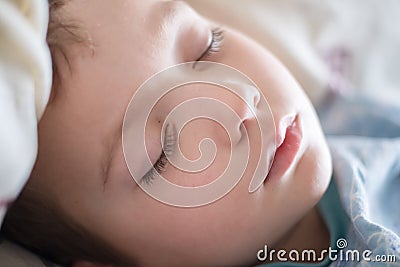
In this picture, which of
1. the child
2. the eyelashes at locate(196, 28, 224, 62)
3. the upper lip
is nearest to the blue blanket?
the child

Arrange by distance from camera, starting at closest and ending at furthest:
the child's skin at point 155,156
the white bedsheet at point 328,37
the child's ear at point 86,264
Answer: the child's skin at point 155,156 → the child's ear at point 86,264 → the white bedsheet at point 328,37

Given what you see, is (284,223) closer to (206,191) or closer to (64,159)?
(206,191)

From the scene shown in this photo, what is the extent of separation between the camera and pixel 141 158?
701 mm

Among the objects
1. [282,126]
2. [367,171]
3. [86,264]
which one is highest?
[282,126]

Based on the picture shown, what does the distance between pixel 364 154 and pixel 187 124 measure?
33cm

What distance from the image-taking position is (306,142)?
77cm

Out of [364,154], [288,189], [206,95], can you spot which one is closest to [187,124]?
[206,95]

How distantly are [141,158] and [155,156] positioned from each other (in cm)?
2

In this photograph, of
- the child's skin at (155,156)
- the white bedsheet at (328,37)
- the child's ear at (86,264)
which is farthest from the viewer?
the white bedsheet at (328,37)

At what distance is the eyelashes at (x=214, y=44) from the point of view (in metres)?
0.78

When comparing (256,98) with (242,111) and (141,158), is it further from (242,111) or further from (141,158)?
(141,158)

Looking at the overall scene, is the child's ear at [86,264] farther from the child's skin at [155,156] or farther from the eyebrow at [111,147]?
the eyebrow at [111,147]

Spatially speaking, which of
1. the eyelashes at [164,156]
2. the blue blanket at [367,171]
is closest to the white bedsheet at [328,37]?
the blue blanket at [367,171]

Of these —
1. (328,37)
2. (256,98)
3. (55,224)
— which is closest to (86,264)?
(55,224)
